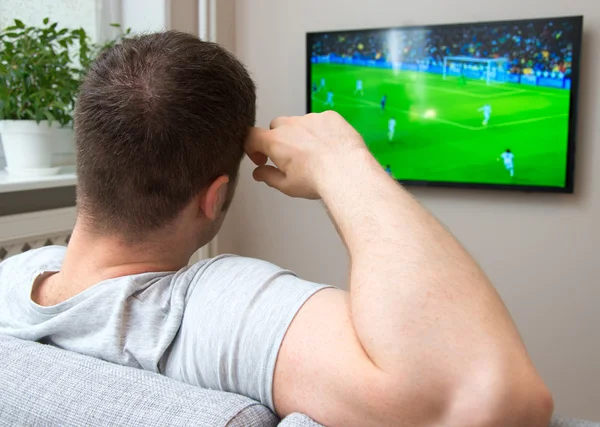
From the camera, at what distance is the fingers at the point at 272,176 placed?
1.03m

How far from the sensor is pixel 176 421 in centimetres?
68

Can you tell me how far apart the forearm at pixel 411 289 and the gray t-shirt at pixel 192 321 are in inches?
3.5

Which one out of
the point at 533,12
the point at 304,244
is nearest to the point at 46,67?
the point at 304,244

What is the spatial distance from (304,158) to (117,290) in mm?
323

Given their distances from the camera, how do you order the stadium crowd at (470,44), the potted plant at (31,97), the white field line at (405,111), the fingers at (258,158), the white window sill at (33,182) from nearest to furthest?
the fingers at (258,158), the white window sill at (33,182), the potted plant at (31,97), the stadium crowd at (470,44), the white field line at (405,111)

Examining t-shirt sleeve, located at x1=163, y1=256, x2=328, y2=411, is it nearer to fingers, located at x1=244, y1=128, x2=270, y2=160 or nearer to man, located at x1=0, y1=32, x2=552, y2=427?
man, located at x1=0, y1=32, x2=552, y2=427

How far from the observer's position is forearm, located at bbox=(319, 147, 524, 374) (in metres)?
0.67

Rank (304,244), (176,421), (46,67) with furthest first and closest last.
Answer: (304,244), (46,67), (176,421)

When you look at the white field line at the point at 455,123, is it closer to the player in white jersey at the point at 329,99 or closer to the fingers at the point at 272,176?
the player in white jersey at the point at 329,99

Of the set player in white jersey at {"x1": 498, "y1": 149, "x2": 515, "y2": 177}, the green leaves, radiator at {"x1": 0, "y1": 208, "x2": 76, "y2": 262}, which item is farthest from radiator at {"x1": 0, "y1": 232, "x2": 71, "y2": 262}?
player in white jersey at {"x1": 498, "y1": 149, "x2": 515, "y2": 177}

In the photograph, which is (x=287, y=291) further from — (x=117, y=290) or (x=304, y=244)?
(x=304, y=244)

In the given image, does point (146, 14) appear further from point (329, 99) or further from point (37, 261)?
point (37, 261)

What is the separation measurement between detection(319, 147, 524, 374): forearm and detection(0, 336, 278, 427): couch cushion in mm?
168

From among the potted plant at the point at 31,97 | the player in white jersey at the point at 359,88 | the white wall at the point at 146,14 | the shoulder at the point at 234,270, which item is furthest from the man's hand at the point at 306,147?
the white wall at the point at 146,14
